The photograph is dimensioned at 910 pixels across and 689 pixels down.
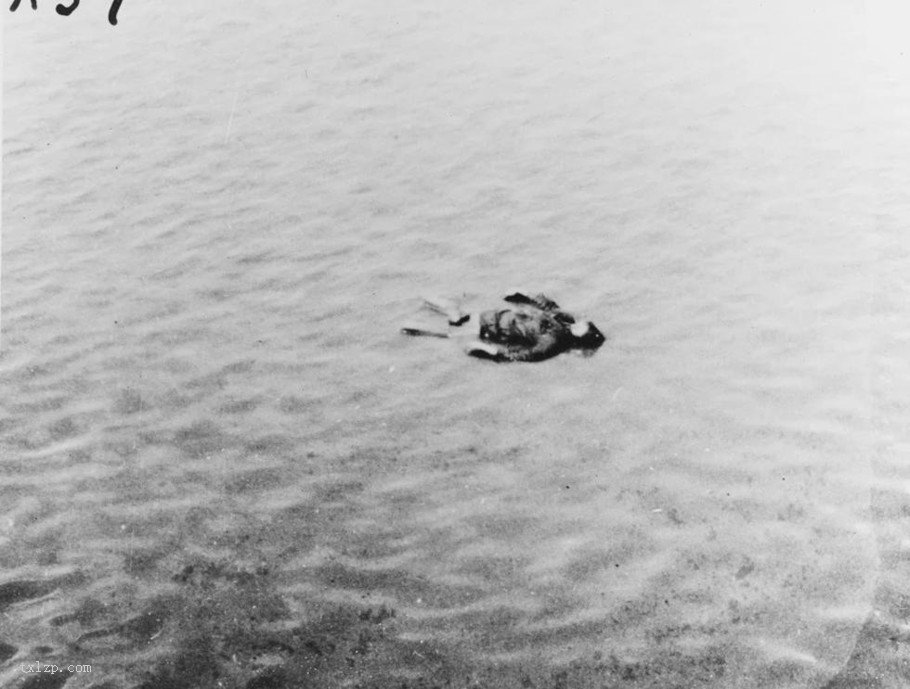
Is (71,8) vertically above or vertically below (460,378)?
above

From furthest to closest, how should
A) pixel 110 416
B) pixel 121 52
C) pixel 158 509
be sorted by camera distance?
1. pixel 121 52
2. pixel 110 416
3. pixel 158 509

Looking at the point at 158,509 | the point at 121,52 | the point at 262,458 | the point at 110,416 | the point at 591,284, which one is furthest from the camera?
the point at 121,52

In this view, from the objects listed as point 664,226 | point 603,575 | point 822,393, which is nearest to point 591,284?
point 664,226

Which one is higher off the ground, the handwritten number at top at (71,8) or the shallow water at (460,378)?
the handwritten number at top at (71,8)

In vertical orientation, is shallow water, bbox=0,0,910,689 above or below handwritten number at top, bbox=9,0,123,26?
below

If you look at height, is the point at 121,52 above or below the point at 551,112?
above

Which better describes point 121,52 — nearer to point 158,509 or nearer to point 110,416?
point 110,416

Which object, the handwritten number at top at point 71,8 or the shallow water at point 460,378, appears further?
the handwritten number at top at point 71,8

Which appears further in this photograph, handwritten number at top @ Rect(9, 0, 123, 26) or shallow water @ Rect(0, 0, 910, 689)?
handwritten number at top @ Rect(9, 0, 123, 26)
